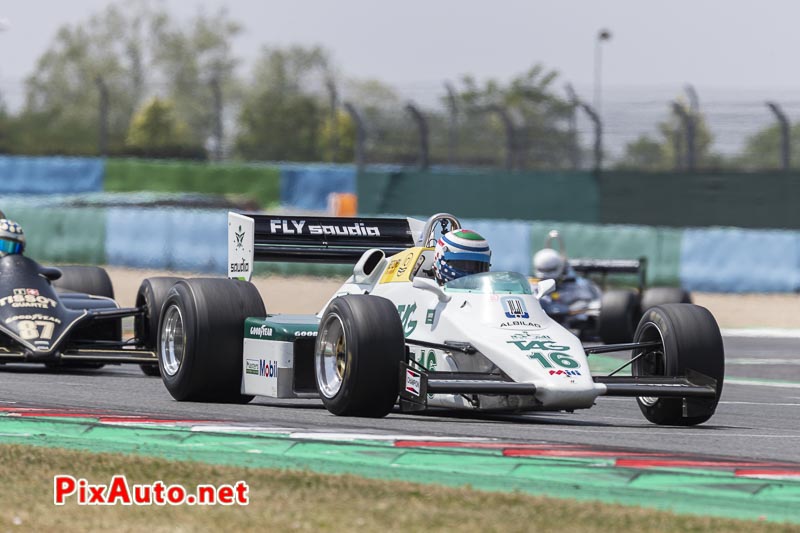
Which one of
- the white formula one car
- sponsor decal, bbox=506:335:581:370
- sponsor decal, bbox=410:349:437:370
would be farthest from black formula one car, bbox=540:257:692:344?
sponsor decal, bbox=506:335:581:370

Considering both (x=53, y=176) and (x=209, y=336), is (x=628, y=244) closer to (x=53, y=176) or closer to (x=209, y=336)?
(x=209, y=336)

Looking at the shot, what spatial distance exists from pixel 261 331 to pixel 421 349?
3.89ft

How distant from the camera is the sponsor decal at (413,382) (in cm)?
927

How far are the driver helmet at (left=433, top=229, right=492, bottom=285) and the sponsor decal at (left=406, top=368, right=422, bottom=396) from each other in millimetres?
1270

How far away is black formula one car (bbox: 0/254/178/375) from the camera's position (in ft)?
43.2

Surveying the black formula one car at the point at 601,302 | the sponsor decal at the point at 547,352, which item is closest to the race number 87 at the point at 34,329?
the sponsor decal at the point at 547,352

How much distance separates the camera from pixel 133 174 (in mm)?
43312

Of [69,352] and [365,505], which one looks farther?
[69,352]

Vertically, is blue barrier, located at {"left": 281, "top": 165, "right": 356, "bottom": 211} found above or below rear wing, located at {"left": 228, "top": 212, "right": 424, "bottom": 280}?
below

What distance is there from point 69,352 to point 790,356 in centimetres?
971

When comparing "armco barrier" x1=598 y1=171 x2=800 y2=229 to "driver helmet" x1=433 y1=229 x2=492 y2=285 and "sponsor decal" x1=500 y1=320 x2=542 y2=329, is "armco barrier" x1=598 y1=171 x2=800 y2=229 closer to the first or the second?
"driver helmet" x1=433 y1=229 x2=492 y2=285

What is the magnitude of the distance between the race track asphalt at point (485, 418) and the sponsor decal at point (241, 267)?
0.99m

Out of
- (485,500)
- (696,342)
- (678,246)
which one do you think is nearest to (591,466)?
(485,500)

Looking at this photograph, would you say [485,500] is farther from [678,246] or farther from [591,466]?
[678,246]
